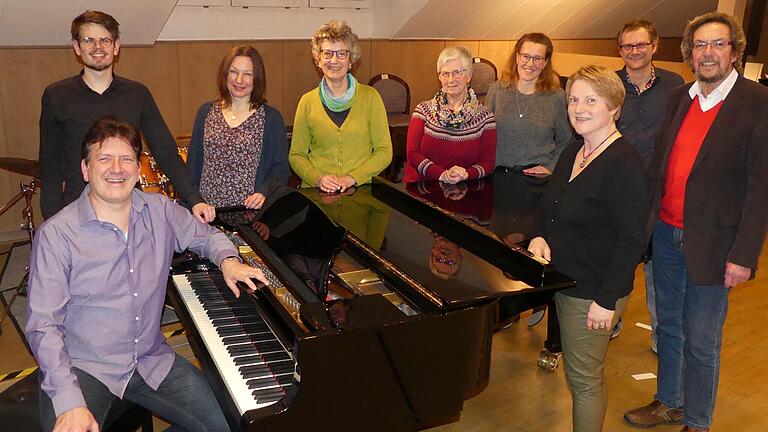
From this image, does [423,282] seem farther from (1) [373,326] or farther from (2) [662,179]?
(2) [662,179]

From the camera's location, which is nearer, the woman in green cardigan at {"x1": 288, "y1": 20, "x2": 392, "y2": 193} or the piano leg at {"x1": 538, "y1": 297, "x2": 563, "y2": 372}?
the woman in green cardigan at {"x1": 288, "y1": 20, "x2": 392, "y2": 193}

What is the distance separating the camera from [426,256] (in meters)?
2.56

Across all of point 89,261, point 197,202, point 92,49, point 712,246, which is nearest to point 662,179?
point 712,246

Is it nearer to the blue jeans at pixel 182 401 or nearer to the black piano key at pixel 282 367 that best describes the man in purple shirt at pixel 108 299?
the blue jeans at pixel 182 401

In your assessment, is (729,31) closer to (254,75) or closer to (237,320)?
(254,75)

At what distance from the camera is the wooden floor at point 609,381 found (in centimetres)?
328

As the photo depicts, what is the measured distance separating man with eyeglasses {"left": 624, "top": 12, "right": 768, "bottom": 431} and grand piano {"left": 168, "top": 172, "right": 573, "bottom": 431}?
0.72m

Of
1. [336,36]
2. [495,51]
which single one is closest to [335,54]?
[336,36]

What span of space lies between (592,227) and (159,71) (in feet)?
13.5

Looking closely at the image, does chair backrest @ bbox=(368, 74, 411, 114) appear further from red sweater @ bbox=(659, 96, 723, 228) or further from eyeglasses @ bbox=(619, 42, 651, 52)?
red sweater @ bbox=(659, 96, 723, 228)

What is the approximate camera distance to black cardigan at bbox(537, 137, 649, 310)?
232 cm

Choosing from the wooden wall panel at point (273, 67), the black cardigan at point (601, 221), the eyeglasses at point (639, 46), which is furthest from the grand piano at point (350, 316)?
the wooden wall panel at point (273, 67)

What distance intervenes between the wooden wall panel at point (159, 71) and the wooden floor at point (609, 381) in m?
2.24

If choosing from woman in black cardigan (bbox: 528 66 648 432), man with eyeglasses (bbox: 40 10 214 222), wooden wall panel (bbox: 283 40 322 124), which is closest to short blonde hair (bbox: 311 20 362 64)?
man with eyeglasses (bbox: 40 10 214 222)
